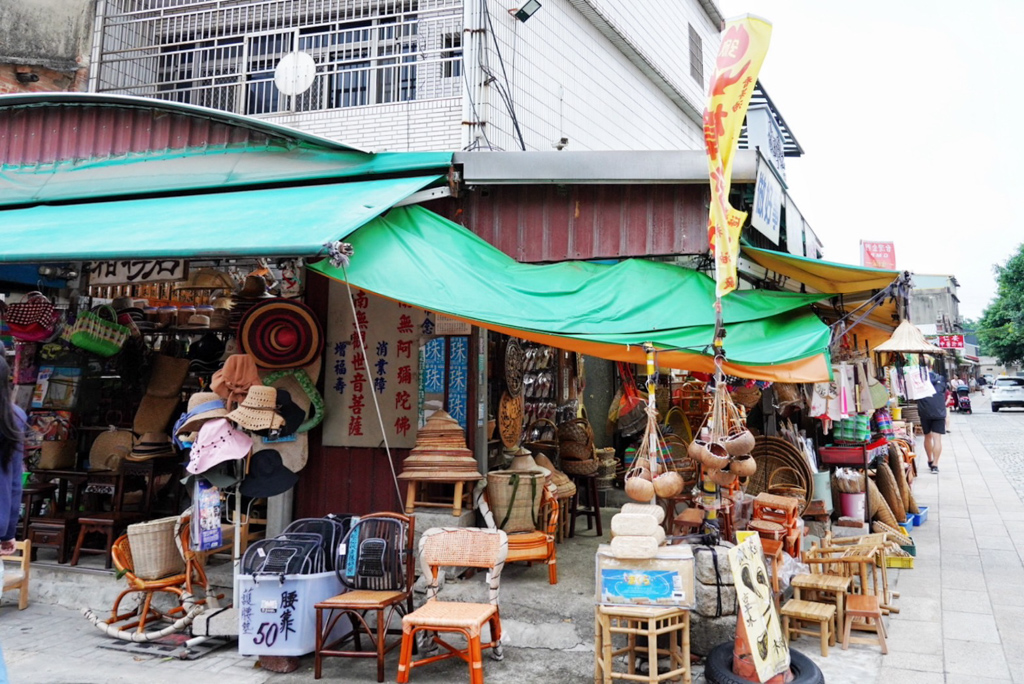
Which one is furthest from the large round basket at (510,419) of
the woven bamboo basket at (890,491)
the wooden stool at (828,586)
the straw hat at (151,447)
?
the woven bamboo basket at (890,491)

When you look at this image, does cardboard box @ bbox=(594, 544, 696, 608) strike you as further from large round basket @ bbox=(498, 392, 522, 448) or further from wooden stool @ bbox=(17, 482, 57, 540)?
wooden stool @ bbox=(17, 482, 57, 540)

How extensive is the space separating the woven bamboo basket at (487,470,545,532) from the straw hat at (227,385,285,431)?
1.98 m

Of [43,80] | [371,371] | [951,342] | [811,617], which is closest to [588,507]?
[371,371]

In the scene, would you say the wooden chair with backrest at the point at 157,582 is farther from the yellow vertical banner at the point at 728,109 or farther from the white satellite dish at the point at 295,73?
the white satellite dish at the point at 295,73

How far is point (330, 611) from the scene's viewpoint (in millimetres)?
5242

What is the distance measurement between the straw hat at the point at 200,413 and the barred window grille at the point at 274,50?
5350 mm

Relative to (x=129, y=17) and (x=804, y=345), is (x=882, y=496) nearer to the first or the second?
(x=804, y=345)


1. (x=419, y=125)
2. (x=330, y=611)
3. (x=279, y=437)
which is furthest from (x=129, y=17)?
(x=330, y=611)

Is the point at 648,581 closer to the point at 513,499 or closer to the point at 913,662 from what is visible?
the point at 513,499

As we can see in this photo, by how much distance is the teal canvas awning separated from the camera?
16.1ft

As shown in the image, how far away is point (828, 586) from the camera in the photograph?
5.44 metres

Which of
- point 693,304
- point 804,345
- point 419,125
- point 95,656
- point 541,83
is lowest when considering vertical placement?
point 95,656

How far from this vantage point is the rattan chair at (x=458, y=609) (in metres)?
4.54

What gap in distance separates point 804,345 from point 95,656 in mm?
5950
